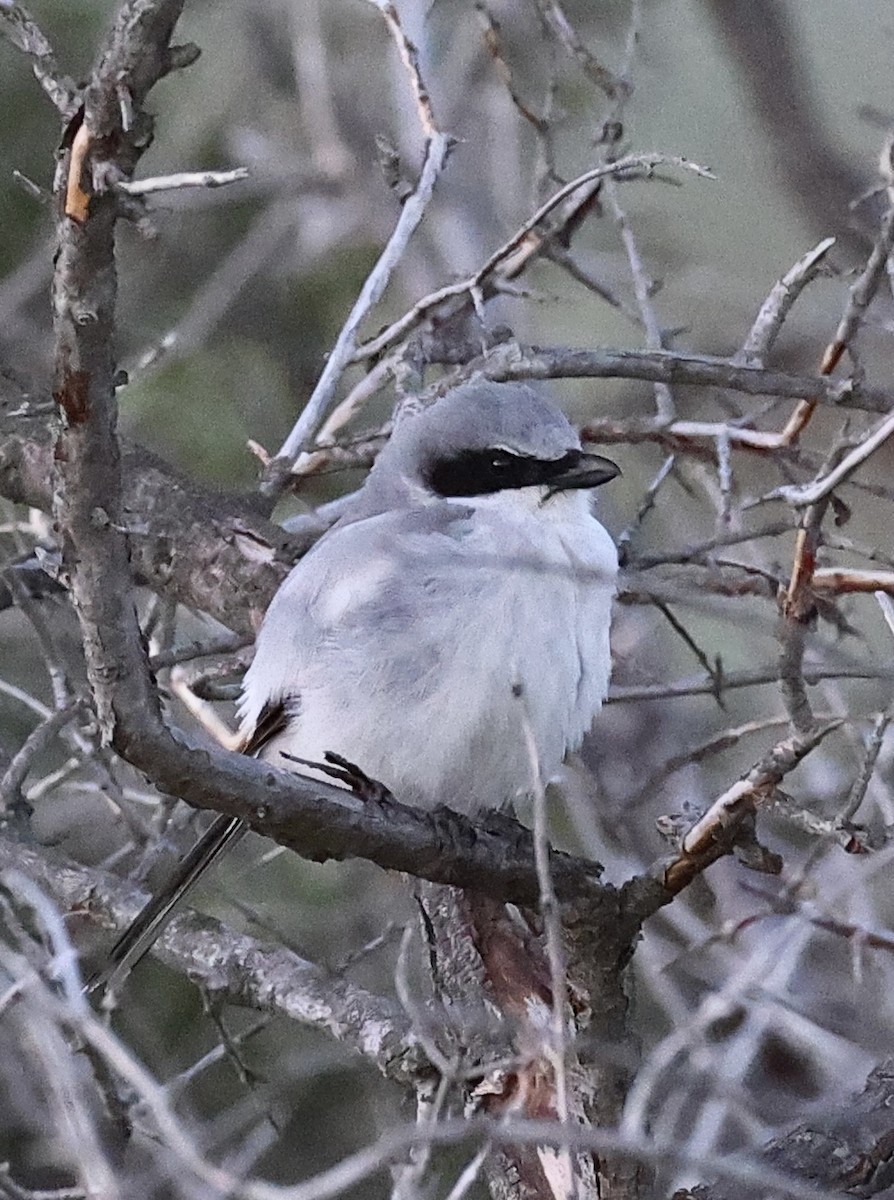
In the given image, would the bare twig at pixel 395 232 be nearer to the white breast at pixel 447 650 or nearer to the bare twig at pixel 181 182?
the white breast at pixel 447 650

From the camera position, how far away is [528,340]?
614 cm

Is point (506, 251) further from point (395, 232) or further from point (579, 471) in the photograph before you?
point (579, 471)

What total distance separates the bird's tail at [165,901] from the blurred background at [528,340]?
31 centimetres

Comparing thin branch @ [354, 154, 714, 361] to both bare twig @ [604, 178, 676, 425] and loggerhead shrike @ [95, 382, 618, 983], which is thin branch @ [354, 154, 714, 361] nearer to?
bare twig @ [604, 178, 676, 425]

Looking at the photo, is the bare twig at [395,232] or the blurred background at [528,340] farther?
the blurred background at [528,340]

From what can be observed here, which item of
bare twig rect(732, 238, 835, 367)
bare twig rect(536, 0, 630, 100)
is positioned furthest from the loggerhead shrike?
bare twig rect(536, 0, 630, 100)

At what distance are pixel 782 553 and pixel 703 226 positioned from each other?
2.17m

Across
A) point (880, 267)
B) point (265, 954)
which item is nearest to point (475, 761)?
point (265, 954)

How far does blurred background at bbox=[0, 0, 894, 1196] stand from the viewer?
180 inches

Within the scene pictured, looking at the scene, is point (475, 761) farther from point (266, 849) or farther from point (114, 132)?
point (266, 849)

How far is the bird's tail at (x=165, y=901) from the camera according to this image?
11.7ft

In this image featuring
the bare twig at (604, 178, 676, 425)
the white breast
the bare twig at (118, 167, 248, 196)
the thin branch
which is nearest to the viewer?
the bare twig at (118, 167, 248, 196)

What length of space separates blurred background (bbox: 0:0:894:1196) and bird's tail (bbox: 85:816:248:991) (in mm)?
308

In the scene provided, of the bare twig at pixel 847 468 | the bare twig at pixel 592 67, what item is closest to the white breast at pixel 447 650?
the bare twig at pixel 847 468
